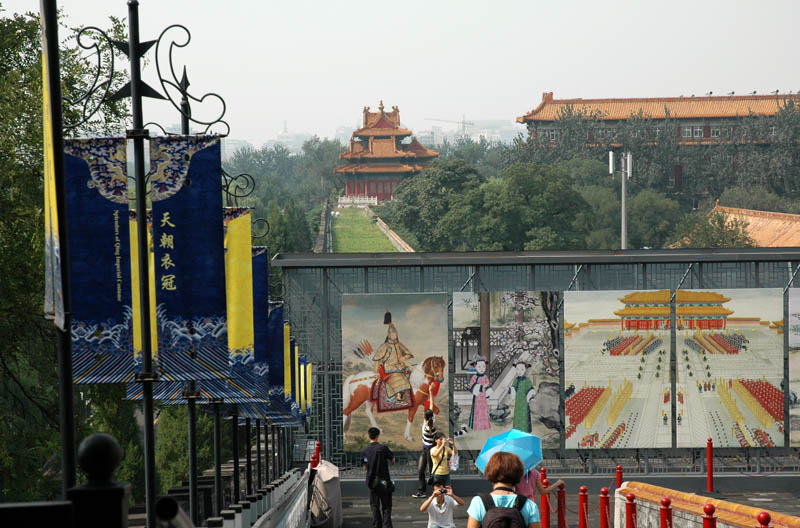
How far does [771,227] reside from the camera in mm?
A: 82875

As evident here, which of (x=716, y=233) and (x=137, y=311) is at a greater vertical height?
(x=137, y=311)

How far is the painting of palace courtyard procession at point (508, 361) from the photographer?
25.7 meters

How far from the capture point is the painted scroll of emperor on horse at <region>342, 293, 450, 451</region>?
1006 inches

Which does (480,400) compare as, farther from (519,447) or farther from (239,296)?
(239,296)

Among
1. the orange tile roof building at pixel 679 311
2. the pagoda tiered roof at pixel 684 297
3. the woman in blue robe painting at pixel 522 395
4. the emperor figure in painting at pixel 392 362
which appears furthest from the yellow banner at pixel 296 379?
the pagoda tiered roof at pixel 684 297

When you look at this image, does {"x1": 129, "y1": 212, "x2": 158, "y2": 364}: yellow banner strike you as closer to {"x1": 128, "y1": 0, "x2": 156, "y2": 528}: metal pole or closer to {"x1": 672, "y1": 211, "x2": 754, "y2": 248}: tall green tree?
{"x1": 128, "y1": 0, "x2": 156, "y2": 528}: metal pole

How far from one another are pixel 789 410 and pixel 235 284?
55.8ft

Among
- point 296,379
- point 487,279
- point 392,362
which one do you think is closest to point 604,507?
point 296,379

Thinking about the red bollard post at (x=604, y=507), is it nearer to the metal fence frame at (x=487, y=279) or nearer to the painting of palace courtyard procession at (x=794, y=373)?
the metal fence frame at (x=487, y=279)

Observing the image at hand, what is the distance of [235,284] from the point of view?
40.6ft

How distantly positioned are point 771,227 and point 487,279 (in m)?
61.6

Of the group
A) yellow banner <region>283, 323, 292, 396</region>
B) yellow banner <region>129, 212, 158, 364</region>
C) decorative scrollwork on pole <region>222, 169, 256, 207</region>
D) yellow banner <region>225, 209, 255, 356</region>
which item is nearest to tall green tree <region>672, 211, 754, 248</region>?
yellow banner <region>283, 323, 292, 396</region>

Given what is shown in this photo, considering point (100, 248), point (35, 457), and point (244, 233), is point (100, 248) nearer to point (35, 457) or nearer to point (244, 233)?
point (244, 233)

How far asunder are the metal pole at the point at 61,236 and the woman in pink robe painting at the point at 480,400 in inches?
747
